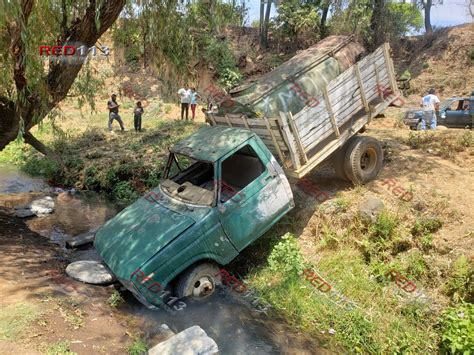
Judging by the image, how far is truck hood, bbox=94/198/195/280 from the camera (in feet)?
16.1

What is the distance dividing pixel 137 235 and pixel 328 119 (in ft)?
12.4

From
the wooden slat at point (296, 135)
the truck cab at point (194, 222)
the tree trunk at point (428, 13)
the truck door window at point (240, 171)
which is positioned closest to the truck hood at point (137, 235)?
the truck cab at point (194, 222)

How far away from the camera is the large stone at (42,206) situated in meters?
9.01

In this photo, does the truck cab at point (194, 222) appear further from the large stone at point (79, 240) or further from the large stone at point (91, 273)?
the large stone at point (79, 240)

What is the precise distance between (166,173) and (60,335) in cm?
319

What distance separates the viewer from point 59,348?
145 inches

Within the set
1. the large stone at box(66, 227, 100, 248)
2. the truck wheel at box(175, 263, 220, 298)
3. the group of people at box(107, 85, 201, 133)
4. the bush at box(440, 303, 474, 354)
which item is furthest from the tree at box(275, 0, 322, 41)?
the bush at box(440, 303, 474, 354)

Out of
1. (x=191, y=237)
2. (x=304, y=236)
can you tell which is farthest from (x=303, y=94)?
(x=191, y=237)

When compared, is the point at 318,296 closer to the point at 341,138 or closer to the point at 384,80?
the point at 341,138

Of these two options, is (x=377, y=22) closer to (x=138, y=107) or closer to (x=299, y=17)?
(x=299, y=17)

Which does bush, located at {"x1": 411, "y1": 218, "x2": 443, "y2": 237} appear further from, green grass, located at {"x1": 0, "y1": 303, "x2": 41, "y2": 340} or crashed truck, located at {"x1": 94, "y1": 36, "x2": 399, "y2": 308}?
green grass, located at {"x1": 0, "y1": 303, "x2": 41, "y2": 340}

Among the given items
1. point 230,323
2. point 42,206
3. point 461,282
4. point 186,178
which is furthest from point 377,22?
point 230,323

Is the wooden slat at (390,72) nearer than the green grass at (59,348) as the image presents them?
No

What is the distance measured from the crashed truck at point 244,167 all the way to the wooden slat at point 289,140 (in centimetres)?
2
